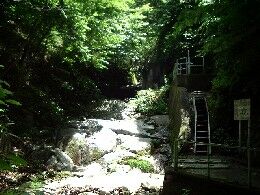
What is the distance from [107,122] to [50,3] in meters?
7.36

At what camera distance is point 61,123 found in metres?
18.8

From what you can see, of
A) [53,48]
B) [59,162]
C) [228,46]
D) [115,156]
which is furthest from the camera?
[53,48]

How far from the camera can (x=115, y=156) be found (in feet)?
53.5

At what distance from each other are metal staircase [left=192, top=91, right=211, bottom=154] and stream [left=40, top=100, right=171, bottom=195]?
1.86 m

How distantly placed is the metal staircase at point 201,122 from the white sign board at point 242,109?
4968 mm

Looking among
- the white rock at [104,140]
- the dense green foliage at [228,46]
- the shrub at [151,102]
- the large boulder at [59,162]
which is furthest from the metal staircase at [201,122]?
the large boulder at [59,162]

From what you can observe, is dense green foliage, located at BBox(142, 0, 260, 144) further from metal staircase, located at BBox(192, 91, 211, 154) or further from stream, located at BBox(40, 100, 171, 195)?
stream, located at BBox(40, 100, 171, 195)

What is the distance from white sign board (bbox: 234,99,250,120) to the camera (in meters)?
9.06

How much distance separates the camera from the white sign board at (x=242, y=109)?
29.7 feet

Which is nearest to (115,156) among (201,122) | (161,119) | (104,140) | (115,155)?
(115,155)

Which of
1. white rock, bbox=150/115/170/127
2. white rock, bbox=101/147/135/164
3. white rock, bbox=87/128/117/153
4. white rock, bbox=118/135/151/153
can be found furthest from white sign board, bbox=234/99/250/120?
white rock, bbox=150/115/170/127

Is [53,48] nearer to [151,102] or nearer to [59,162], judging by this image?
[151,102]

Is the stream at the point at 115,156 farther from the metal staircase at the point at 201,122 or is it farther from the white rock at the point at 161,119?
the metal staircase at the point at 201,122

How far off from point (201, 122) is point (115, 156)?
4298mm
